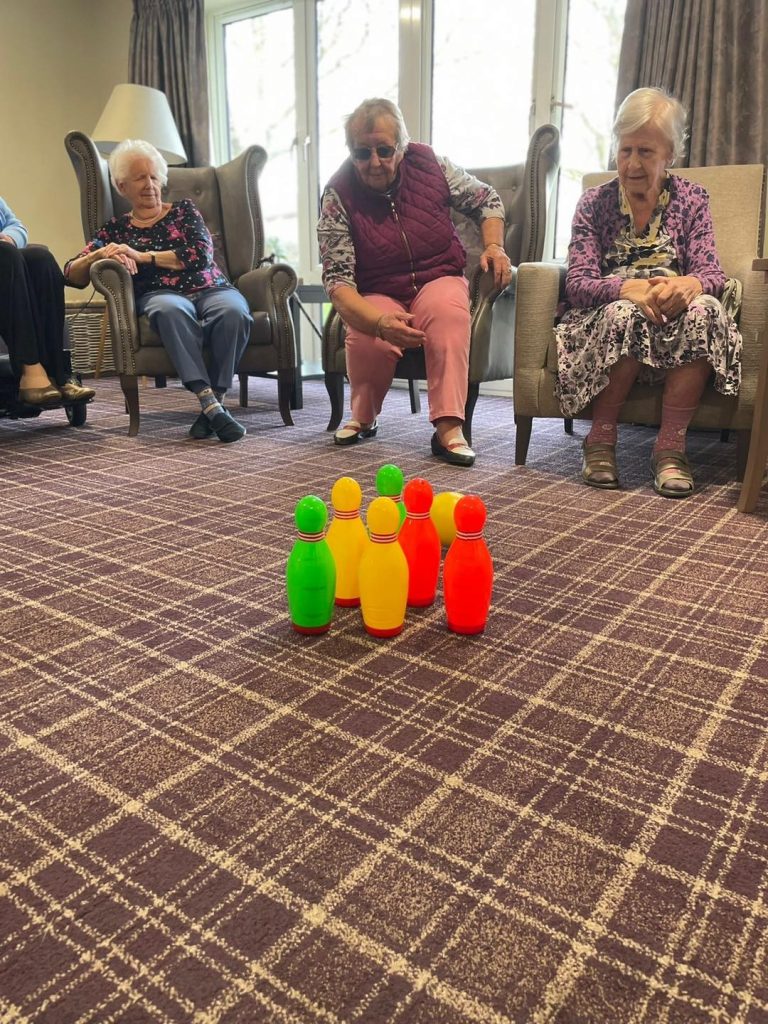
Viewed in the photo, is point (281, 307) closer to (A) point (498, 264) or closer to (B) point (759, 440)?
(A) point (498, 264)

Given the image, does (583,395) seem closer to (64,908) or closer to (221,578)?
(221,578)

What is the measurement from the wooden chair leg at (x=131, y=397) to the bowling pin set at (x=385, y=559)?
1.77 meters

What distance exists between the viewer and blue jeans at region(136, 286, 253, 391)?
2.57 m

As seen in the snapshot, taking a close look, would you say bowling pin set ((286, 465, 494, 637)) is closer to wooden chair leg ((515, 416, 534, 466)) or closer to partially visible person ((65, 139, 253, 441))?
wooden chair leg ((515, 416, 534, 466))

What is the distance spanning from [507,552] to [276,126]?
4.16 metres

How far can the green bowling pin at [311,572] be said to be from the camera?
106 cm

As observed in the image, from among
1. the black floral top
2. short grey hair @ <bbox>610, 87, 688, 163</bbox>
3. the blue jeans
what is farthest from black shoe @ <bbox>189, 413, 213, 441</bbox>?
short grey hair @ <bbox>610, 87, 688, 163</bbox>

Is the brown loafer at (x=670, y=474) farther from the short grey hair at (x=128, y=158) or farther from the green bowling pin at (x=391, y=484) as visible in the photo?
the short grey hair at (x=128, y=158)

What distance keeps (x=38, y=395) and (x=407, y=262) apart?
1348mm

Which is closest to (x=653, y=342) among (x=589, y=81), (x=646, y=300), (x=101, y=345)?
(x=646, y=300)

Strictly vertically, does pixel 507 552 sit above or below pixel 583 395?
below

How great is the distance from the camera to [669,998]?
0.55m

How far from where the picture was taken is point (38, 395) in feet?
8.47

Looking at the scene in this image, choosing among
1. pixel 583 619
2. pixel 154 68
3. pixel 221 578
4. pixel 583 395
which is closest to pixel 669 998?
pixel 583 619
